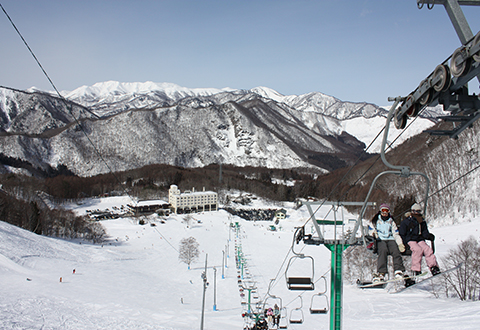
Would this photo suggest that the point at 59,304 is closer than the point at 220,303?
Yes

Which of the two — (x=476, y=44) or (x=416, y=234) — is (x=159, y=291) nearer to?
(x=416, y=234)

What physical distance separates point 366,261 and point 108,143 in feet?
492

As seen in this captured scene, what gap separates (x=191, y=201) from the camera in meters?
81.1

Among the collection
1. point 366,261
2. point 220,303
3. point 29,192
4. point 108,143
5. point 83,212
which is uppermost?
point 108,143

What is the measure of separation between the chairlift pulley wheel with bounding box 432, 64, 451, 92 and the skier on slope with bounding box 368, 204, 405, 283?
10.4 feet

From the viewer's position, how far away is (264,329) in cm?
1666

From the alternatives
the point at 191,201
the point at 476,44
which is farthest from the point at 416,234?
the point at 191,201

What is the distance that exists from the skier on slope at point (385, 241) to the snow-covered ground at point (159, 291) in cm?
1144

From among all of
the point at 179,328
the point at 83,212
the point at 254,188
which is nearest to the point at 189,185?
the point at 254,188

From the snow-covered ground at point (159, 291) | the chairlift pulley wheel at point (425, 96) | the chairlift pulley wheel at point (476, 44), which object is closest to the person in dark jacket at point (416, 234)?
the chairlift pulley wheel at point (425, 96)

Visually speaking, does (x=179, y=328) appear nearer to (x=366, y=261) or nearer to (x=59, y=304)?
(x=59, y=304)

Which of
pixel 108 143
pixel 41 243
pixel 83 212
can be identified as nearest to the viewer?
pixel 41 243

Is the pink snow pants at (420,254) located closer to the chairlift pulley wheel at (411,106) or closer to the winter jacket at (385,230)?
the winter jacket at (385,230)

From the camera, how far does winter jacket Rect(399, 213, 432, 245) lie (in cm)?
643
